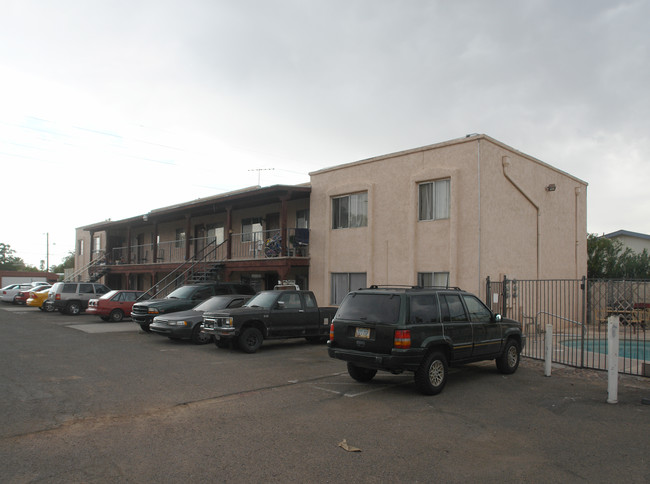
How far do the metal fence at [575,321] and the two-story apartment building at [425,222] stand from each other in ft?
2.76

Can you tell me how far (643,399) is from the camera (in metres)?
7.88

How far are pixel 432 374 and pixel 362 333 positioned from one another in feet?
4.42

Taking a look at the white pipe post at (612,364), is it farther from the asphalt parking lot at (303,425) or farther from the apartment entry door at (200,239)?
the apartment entry door at (200,239)

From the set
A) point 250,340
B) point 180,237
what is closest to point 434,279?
point 250,340

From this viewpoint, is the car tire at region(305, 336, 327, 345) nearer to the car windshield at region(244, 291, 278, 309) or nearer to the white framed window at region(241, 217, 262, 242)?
the car windshield at region(244, 291, 278, 309)

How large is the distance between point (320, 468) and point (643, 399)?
5943 mm

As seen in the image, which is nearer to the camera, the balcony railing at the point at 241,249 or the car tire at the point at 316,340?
the car tire at the point at 316,340

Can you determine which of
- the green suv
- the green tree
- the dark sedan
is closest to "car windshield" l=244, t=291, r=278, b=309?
the dark sedan

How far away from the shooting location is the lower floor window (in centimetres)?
1873

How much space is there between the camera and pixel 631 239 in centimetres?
3055

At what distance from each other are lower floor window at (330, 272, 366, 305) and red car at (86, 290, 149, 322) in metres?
9.47

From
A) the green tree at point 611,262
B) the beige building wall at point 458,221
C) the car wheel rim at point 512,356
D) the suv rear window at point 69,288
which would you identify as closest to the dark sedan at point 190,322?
the beige building wall at point 458,221

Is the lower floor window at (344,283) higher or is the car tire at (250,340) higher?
the lower floor window at (344,283)

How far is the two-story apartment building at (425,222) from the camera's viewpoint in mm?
15531
